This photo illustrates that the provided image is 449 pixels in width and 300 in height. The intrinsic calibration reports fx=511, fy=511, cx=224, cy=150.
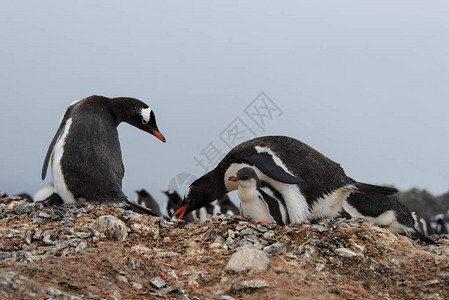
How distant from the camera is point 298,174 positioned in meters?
4.82

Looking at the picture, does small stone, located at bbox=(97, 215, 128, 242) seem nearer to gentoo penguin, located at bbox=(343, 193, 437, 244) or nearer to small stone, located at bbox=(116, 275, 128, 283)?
small stone, located at bbox=(116, 275, 128, 283)

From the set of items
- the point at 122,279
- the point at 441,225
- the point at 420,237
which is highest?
the point at 441,225

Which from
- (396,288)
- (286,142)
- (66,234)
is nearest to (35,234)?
(66,234)

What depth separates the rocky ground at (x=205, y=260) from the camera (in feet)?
10.5

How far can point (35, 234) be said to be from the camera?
4219 mm

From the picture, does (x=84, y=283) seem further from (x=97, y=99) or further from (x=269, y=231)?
(x=97, y=99)

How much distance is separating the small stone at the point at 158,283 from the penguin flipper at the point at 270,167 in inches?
65.5

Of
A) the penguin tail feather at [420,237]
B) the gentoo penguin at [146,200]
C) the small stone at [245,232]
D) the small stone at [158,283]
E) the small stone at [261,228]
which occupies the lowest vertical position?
the gentoo penguin at [146,200]

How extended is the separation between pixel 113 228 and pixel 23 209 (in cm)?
142

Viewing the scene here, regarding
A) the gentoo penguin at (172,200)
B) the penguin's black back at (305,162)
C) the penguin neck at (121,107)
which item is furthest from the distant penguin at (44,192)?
the gentoo penguin at (172,200)

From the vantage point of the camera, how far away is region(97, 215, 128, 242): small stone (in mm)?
4090

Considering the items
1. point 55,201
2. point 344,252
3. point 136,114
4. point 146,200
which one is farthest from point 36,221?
point 146,200

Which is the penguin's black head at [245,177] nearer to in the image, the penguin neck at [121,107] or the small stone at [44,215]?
the small stone at [44,215]

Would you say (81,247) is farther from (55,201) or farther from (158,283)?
(55,201)
